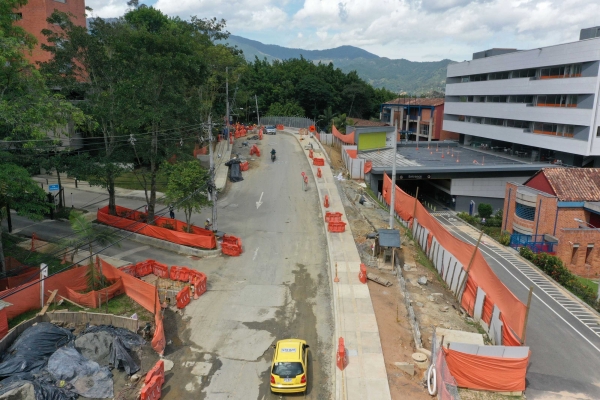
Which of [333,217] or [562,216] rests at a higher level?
[562,216]

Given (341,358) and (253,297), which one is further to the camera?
(253,297)

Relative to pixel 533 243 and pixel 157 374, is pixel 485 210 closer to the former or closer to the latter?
pixel 533 243

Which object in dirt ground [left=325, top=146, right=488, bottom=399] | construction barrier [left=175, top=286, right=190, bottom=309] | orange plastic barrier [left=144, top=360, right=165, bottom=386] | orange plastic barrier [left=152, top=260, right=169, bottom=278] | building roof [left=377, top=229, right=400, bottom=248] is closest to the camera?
orange plastic barrier [left=144, top=360, right=165, bottom=386]

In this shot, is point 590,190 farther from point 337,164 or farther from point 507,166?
point 337,164

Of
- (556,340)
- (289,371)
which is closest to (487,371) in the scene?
(289,371)

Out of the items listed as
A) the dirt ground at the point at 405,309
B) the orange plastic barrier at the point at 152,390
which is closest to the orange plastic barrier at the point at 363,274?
the dirt ground at the point at 405,309

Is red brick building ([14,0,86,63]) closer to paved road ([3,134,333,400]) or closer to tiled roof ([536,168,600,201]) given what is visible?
paved road ([3,134,333,400])

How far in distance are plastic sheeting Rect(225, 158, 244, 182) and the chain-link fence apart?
39783 mm

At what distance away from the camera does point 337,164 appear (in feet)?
170

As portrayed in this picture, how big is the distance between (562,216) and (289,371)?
27.4 m

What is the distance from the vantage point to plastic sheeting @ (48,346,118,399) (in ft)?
46.2

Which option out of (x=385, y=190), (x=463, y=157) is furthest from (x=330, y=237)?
(x=463, y=157)

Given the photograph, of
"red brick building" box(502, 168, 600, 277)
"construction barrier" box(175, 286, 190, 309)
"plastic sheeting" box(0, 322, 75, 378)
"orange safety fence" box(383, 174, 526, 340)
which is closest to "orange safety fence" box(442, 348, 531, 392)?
"orange safety fence" box(383, 174, 526, 340)

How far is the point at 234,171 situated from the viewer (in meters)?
44.8
